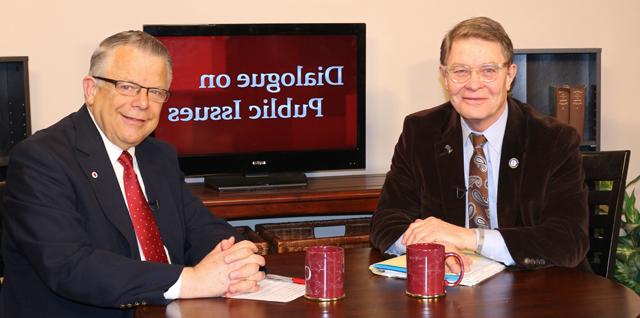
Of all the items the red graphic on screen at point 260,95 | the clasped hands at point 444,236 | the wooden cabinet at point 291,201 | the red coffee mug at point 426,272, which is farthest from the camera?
the red graphic on screen at point 260,95

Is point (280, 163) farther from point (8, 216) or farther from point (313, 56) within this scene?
point (8, 216)

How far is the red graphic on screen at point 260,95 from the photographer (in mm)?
4203

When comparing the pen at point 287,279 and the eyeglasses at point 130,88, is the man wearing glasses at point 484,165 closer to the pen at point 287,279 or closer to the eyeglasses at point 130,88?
the pen at point 287,279

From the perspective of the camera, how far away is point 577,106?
468 cm

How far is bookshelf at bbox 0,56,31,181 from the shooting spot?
161 inches

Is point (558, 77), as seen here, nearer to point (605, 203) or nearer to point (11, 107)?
point (605, 203)

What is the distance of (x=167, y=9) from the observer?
434 centimetres

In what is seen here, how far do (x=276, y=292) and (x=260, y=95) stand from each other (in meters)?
2.15

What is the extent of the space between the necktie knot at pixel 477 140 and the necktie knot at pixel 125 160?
1.00m

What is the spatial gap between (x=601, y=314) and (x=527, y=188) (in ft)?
2.32

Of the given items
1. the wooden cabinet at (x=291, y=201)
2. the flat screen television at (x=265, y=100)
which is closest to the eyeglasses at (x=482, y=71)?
the wooden cabinet at (x=291, y=201)

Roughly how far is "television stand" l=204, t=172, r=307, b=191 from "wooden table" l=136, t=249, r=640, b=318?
6.17 feet

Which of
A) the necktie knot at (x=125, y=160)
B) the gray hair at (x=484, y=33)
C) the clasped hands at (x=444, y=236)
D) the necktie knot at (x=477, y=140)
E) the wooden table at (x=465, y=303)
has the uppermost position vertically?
the gray hair at (x=484, y=33)

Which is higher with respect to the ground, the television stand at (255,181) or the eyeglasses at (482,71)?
the eyeglasses at (482,71)
